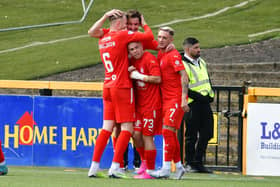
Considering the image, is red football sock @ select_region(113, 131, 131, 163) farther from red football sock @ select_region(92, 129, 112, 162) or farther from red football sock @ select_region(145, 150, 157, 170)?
red football sock @ select_region(145, 150, 157, 170)

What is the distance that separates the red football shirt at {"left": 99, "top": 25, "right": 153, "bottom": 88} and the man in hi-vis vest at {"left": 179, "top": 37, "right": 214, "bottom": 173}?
2266 mm

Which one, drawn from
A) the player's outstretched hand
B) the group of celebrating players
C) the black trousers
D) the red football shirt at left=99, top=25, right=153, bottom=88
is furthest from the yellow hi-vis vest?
the player's outstretched hand

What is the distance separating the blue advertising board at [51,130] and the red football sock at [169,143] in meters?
2.71

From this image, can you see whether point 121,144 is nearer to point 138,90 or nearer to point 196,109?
point 138,90

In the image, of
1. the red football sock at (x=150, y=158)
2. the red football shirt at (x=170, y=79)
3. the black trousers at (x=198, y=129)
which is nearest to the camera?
the red football shirt at (x=170, y=79)

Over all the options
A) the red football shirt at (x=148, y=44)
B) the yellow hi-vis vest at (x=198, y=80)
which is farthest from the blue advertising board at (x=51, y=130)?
the red football shirt at (x=148, y=44)

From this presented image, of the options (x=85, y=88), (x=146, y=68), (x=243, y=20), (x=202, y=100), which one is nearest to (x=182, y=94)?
(x=146, y=68)

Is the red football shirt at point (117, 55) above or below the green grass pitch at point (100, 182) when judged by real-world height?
above

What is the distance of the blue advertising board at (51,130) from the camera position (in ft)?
49.0

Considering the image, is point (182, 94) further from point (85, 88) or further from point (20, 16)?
point (20, 16)

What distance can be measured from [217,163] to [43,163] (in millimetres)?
2721

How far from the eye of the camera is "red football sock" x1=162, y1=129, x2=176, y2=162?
12.2 m

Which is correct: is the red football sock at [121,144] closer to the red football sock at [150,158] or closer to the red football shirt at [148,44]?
the red football sock at [150,158]

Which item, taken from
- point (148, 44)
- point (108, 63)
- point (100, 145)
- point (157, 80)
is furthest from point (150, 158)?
point (148, 44)
